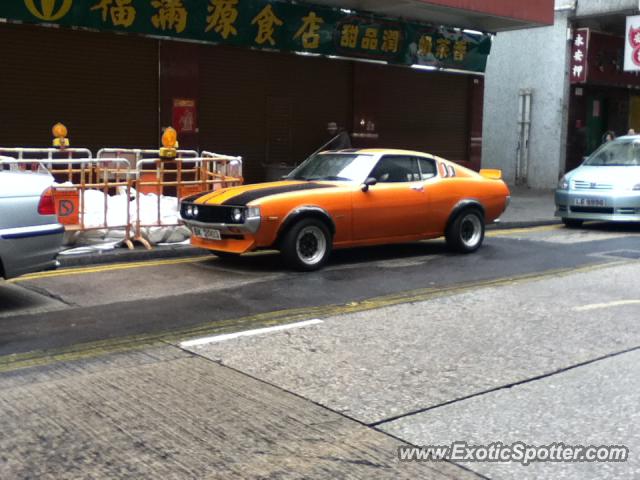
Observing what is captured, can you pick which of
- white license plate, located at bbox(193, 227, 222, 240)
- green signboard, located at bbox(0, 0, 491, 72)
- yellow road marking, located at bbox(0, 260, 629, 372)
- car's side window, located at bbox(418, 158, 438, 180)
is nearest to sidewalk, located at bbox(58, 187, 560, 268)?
white license plate, located at bbox(193, 227, 222, 240)

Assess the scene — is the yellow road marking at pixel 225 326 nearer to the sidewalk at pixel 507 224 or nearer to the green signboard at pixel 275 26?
the sidewalk at pixel 507 224

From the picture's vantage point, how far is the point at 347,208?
9.42 m

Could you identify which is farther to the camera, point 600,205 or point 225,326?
point 600,205

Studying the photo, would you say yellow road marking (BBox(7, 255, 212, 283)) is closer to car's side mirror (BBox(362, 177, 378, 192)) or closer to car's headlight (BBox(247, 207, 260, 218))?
car's headlight (BBox(247, 207, 260, 218))

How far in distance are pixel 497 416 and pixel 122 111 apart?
11184mm

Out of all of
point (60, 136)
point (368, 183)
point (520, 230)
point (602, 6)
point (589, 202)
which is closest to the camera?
point (368, 183)

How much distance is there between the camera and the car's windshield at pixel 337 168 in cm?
984

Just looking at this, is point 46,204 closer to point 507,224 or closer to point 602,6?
point 507,224

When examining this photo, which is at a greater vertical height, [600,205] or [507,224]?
[600,205]

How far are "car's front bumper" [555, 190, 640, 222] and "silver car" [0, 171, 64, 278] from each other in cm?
973

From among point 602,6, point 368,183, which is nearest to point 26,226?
point 368,183

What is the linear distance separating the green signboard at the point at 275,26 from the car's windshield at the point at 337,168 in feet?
17.0

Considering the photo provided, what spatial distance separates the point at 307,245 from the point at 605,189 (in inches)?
271

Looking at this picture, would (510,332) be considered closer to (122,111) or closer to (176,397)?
(176,397)
